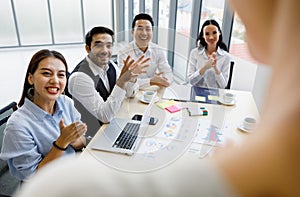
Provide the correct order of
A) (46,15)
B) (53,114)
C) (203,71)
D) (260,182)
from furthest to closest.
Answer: (46,15) < (203,71) < (53,114) < (260,182)

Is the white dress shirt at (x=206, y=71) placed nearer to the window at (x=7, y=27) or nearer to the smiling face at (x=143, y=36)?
the smiling face at (x=143, y=36)

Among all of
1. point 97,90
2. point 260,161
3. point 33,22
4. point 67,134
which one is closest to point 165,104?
point 97,90

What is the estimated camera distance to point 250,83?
7.99 feet

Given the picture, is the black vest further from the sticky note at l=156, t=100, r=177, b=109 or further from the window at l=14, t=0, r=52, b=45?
the window at l=14, t=0, r=52, b=45

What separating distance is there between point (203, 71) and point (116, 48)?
24.3 inches

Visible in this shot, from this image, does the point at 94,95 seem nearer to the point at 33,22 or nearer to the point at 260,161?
the point at 260,161

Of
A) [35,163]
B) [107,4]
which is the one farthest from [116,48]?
[107,4]

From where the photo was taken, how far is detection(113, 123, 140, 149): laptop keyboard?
138 cm

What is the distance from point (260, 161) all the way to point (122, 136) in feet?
4.40

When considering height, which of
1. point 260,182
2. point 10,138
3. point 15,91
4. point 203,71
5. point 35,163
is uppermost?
point 260,182

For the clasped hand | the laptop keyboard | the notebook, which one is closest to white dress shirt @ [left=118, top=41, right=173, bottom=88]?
the notebook

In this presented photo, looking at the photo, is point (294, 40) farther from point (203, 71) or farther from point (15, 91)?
point (15, 91)

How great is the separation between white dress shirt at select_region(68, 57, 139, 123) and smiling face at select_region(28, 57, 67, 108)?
0.22 meters

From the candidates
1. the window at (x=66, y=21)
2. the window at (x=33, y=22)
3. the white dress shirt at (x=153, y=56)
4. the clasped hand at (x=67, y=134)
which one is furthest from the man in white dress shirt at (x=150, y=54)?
the window at (x=33, y=22)
